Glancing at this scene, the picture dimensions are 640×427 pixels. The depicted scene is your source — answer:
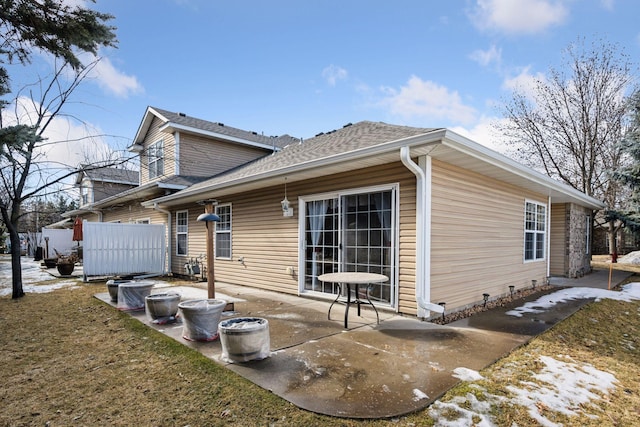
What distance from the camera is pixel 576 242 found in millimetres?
11102

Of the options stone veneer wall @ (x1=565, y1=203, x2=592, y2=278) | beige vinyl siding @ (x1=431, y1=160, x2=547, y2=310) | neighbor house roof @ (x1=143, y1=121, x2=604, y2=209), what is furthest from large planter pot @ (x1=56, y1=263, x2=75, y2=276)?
stone veneer wall @ (x1=565, y1=203, x2=592, y2=278)

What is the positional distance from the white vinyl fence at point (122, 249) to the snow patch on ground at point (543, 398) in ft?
34.8

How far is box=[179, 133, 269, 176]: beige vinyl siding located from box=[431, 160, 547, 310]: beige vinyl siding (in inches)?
352

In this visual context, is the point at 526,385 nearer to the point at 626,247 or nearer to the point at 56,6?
the point at 56,6

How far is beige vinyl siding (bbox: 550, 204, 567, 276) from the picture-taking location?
10664 mm

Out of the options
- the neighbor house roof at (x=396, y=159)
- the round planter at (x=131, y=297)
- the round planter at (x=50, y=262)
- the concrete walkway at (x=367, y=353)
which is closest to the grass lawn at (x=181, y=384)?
the concrete walkway at (x=367, y=353)

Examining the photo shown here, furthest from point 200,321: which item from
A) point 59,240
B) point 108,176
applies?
point 59,240

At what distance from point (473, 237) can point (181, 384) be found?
519 centimetres

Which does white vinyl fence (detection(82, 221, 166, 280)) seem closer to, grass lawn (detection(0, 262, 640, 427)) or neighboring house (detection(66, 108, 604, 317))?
neighboring house (detection(66, 108, 604, 317))

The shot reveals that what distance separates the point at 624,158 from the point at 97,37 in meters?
21.7

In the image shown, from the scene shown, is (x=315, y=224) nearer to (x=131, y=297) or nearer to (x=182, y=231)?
(x=131, y=297)

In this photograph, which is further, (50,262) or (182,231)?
(50,262)

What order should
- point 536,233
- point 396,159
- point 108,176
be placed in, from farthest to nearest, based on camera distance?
point 108,176, point 536,233, point 396,159

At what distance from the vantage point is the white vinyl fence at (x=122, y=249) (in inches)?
392
